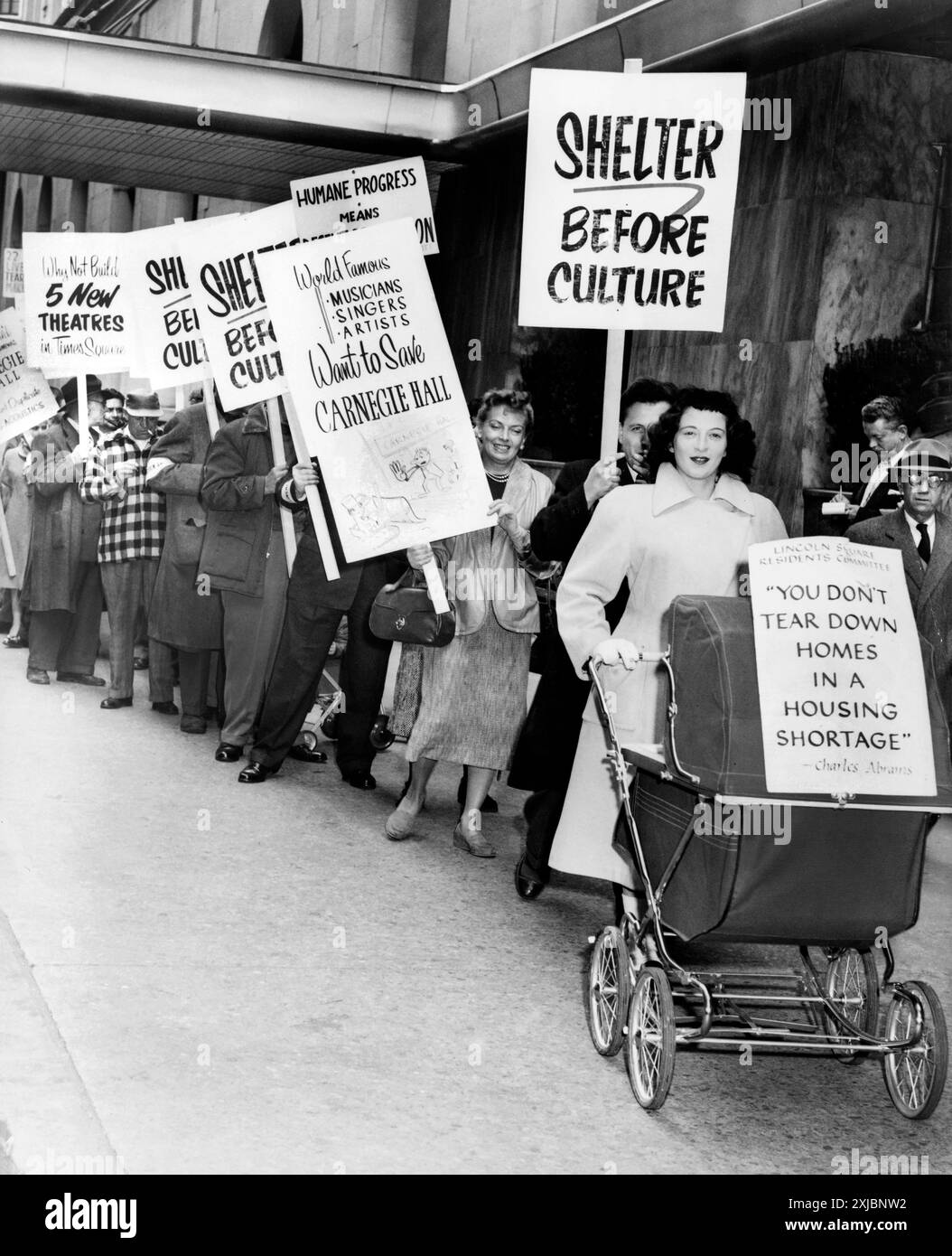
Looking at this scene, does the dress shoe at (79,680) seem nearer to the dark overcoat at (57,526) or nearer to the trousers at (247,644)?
the dark overcoat at (57,526)

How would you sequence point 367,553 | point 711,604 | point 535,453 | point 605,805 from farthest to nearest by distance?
point 535,453 → point 367,553 → point 605,805 → point 711,604

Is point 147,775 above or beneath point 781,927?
beneath

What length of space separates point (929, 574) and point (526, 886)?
87.7 inches

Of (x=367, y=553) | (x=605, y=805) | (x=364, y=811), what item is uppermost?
(x=367, y=553)

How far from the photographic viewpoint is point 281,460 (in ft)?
29.8

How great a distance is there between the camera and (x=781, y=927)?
4.28 meters

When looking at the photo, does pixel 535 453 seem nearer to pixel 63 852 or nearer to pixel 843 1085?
pixel 63 852

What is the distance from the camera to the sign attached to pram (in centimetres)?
418

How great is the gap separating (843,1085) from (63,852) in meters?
3.34

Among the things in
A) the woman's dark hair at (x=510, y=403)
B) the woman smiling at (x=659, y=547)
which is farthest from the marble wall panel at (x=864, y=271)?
the woman smiling at (x=659, y=547)

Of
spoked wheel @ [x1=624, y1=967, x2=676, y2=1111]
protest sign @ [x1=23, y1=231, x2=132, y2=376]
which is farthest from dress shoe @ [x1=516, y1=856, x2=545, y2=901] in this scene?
protest sign @ [x1=23, y1=231, x2=132, y2=376]

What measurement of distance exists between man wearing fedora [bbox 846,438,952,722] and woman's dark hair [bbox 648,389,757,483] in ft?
6.71

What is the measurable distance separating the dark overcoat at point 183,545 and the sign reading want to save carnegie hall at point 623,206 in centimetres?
427

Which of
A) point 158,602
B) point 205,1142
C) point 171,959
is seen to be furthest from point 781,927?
point 158,602
